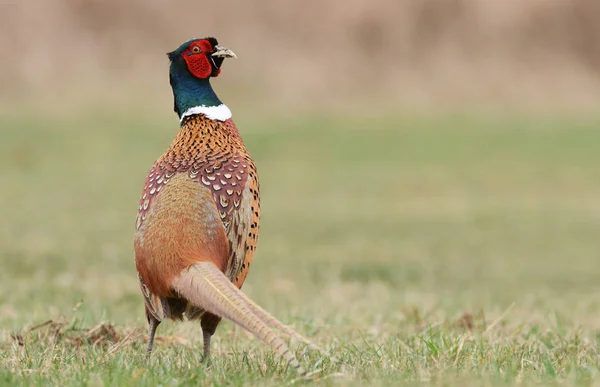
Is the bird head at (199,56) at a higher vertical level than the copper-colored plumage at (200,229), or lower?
higher

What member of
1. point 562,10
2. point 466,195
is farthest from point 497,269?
point 562,10

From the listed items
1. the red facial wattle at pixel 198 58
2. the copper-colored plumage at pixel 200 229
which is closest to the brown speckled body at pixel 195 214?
the copper-colored plumage at pixel 200 229

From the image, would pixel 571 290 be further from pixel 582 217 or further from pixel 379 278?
pixel 582 217

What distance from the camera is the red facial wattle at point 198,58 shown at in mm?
4594

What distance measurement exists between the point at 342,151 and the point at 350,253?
17.1 meters

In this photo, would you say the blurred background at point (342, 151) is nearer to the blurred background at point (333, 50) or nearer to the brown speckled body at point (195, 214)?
the blurred background at point (333, 50)

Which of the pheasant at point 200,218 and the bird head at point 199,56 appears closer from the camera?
the pheasant at point 200,218

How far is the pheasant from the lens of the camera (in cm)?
386

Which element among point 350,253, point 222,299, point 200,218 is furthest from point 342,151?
point 222,299

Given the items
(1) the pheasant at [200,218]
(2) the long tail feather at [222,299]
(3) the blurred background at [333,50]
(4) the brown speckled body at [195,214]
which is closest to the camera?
(2) the long tail feather at [222,299]

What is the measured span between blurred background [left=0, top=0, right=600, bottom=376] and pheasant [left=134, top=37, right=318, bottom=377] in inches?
50.2

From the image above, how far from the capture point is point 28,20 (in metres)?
53.1

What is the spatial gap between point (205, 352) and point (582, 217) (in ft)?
49.8

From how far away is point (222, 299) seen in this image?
3.73 m
